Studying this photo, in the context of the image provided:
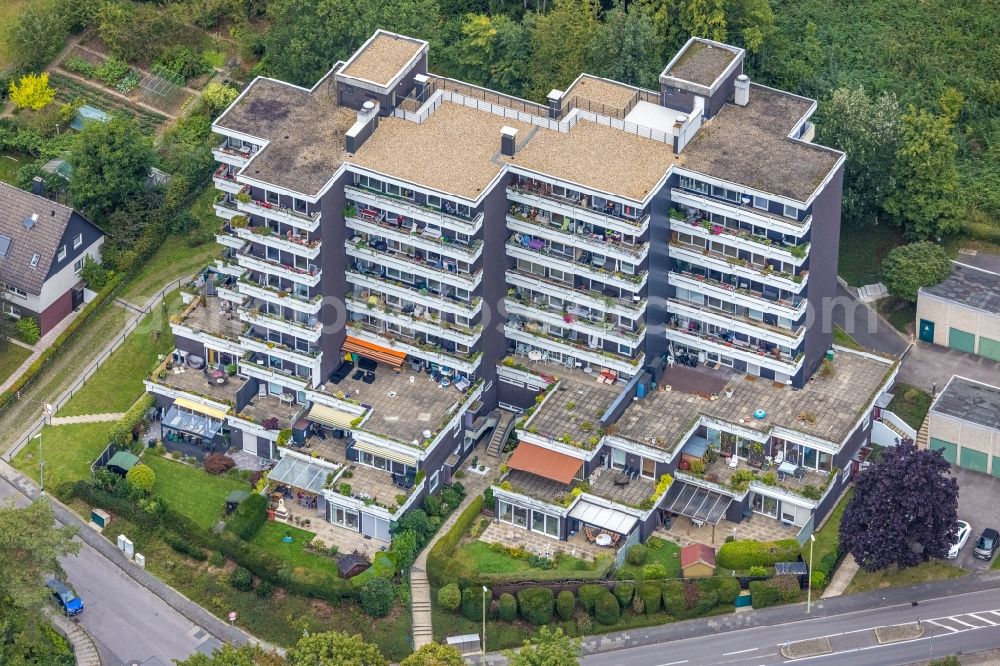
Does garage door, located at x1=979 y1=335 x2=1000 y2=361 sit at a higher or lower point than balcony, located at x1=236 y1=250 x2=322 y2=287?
lower

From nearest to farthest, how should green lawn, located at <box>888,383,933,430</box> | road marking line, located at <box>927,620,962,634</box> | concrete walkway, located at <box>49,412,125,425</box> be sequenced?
road marking line, located at <box>927,620,962,634</box> < green lawn, located at <box>888,383,933,430</box> < concrete walkway, located at <box>49,412,125,425</box>

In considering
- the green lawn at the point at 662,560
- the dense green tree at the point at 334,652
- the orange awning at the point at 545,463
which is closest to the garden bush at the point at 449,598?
the dense green tree at the point at 334,652

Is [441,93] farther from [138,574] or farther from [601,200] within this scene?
[138,574]

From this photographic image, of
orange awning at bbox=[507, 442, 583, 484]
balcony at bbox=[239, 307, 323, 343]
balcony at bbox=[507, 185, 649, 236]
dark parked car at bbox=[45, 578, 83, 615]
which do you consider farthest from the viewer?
balcony at bbox=[239, 307, 323, 343]

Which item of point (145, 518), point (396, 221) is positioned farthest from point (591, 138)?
point (145, 518)

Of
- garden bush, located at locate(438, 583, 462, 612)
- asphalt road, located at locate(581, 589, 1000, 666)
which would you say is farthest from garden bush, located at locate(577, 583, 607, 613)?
garden bush, located at locate(438, 583, 462, 612)

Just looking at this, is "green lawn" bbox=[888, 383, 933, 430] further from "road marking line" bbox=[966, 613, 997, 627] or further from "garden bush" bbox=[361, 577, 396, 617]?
"garden bush" bbox=[361, 577, 396, 617]

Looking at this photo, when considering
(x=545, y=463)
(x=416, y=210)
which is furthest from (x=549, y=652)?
(x=416, y=210)
